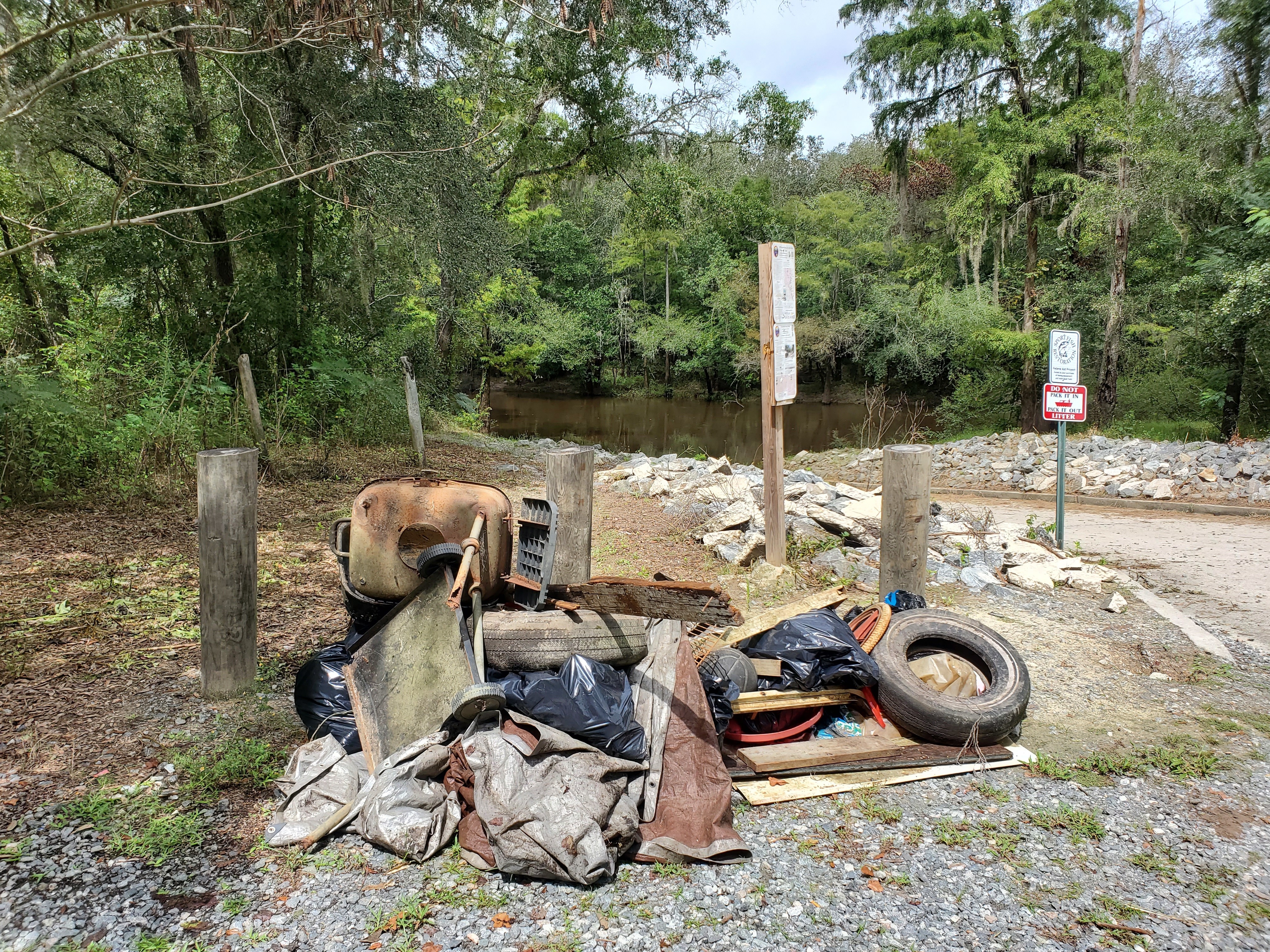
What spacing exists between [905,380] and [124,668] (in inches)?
1247

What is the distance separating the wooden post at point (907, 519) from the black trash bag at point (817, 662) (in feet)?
4.46

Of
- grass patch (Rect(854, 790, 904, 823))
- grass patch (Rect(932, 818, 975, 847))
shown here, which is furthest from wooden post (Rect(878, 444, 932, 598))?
grass patch (Rect(932, 818, 975, 847))

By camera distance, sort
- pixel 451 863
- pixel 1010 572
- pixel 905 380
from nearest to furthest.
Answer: pixel 451 863 → pixel 1010 572 → pixel 905 380

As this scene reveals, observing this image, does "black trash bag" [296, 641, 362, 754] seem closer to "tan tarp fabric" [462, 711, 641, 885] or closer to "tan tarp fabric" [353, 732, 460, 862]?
"tan tarp fabric" [353, 732, 460, 862]

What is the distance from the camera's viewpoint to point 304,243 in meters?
10.9

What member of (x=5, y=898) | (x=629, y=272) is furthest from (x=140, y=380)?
(x=629, y=272)

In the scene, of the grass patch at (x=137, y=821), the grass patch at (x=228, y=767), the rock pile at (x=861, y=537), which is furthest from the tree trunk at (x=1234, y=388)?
the grass patch at (x=137, y=821)

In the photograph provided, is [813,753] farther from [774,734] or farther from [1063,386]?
[1063,386]

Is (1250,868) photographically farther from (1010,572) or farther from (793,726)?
(1010,572)

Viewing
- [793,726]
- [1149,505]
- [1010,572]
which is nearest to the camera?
[793,726]

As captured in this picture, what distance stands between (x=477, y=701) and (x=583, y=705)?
0.43 metres

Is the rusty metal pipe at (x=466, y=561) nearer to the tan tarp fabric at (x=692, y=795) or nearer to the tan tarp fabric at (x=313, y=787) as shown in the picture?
the tan tarp fabric at (x=313, y=787)

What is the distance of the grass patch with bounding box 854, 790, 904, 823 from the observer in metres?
3.18

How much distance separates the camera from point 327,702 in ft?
11.1
